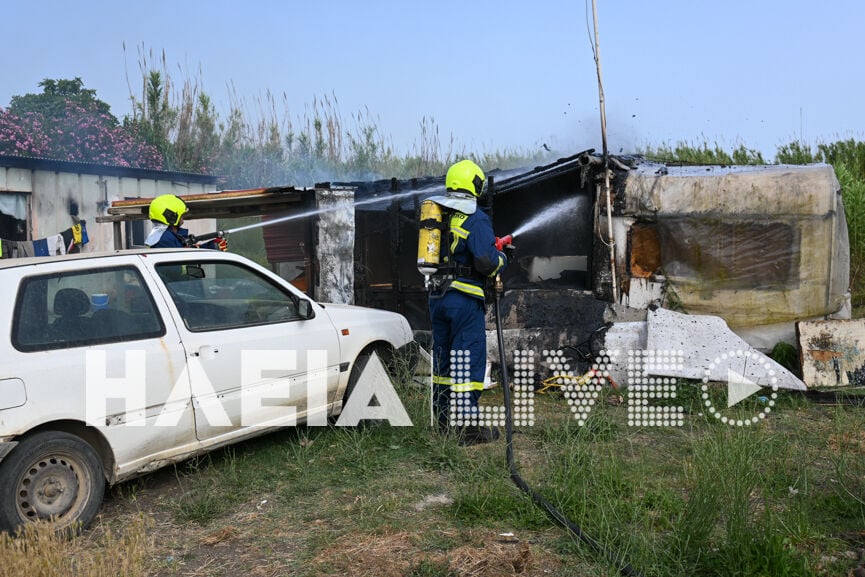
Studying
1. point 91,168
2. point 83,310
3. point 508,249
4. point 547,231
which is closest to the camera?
point 83,310

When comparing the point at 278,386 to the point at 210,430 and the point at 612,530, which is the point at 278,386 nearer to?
the point at 210,430

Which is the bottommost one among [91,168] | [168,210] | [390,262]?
[390,262]

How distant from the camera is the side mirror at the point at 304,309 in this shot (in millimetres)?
5520

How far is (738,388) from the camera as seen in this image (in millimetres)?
6918

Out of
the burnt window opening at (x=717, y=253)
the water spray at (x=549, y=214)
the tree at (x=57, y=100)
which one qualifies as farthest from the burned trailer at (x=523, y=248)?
the tree at (x=57, y=100)

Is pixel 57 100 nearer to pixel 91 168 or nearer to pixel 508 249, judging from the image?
pixel 91 168

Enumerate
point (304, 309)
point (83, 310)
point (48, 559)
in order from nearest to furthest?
point (48, 559) < point (83, 310) < point (304, 309)

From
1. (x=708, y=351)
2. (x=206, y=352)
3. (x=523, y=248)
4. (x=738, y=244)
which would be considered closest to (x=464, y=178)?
(x=206, y=352)

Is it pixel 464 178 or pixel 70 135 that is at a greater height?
pixel 70 135

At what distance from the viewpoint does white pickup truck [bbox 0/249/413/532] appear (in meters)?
4.02

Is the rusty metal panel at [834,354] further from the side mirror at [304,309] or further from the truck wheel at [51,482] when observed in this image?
the truck wheel at [51,482]

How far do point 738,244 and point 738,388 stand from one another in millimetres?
1468

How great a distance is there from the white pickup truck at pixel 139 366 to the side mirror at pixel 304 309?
0.06ft

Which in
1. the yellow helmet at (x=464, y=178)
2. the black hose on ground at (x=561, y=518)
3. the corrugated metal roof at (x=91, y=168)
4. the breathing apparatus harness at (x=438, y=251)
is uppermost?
the corrugated metal roof at (x=91, y=168)
